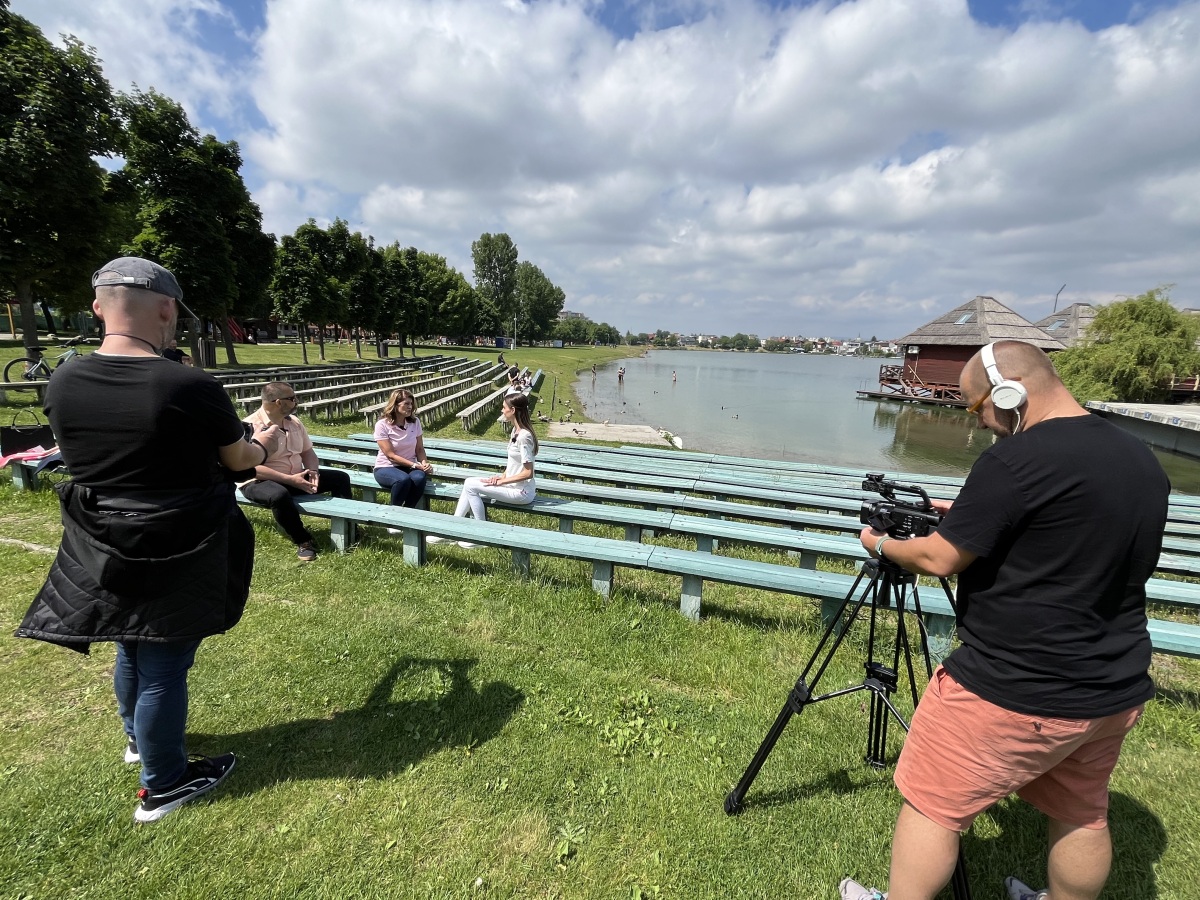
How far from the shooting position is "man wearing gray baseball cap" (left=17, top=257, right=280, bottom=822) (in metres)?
1.77

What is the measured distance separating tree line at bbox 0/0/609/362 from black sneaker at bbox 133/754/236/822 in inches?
514

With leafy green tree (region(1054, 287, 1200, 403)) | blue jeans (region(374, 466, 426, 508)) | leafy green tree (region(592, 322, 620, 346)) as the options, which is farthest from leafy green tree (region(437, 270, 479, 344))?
leafy green tree (region(592, 322, 620, 346))

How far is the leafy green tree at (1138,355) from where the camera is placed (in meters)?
26.6

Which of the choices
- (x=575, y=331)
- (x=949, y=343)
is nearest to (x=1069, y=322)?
(x=949, y=343)

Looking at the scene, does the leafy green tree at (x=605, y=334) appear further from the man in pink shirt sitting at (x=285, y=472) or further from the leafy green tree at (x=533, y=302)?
the man in pink shirt sitting at (x=285, y=472)

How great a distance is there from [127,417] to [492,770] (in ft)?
6.79

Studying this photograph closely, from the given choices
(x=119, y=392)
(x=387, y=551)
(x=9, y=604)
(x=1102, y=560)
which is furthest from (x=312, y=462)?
(x=1102, y=560)

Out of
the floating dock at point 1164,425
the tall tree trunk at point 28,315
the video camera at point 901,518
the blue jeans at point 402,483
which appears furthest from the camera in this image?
the floating dock at point 1164,425

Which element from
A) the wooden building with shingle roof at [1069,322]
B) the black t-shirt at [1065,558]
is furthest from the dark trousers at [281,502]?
the wooden building with shingle roof at [1069,322]

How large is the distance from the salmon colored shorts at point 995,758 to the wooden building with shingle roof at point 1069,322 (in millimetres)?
51835

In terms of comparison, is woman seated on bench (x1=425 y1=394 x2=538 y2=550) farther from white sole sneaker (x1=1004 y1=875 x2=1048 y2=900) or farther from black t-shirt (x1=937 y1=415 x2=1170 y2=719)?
white sole sneaker (x1=1004 y1=875 x2=1048 y2=900)

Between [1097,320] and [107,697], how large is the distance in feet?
136

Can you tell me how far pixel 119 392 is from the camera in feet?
5.75

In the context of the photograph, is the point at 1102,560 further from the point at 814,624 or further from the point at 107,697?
the point at 107,697
